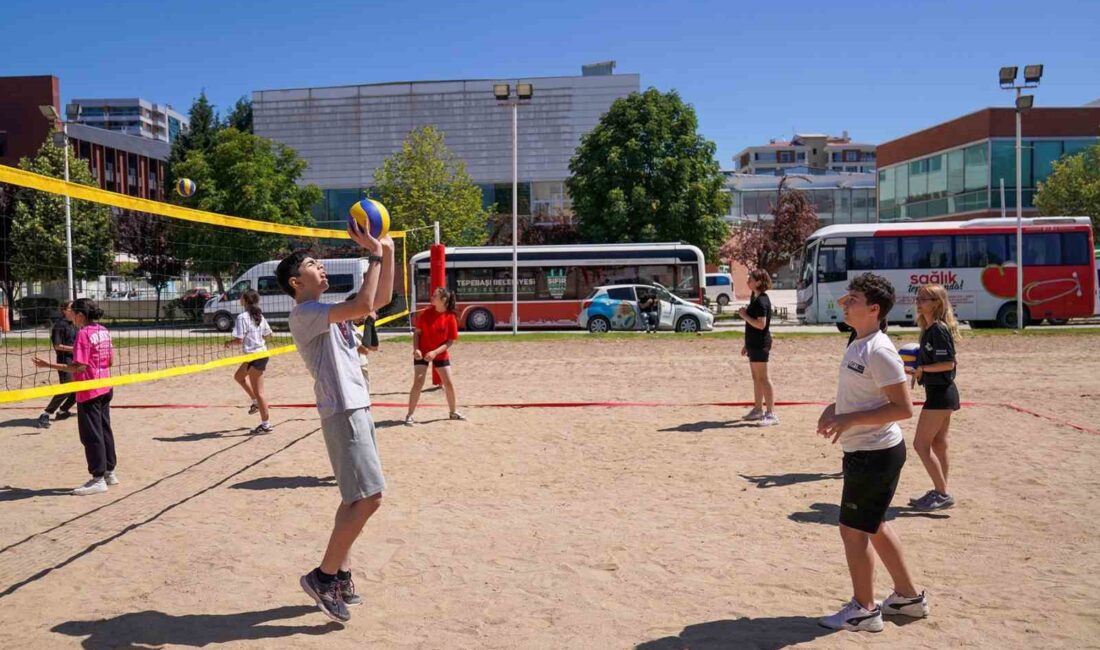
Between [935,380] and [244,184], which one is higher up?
[244,184]

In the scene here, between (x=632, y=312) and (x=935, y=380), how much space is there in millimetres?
19790

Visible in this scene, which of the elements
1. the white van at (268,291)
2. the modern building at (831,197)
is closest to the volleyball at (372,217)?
the white van at (268,291)

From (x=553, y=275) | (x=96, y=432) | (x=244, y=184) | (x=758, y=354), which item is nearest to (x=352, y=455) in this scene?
(x=96, y=432)

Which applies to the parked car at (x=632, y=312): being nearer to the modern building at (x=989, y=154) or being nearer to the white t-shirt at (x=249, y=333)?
the white t-shirt at (x=249, y=333)

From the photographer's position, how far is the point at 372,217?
4926mm

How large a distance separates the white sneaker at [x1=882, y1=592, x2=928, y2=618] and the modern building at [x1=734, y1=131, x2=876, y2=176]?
122m

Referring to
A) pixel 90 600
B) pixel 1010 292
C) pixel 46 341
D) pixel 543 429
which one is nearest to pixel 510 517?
pixel 90 600

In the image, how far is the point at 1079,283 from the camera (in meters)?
25.6

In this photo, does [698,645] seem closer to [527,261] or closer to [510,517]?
[510,517]

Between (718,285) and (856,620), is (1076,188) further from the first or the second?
(856,620)

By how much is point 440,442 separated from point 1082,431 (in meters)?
6.87

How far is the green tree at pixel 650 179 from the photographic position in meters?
35.7

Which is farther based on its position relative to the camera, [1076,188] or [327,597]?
[1076,188]

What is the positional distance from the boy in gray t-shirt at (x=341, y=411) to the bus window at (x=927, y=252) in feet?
81.1
